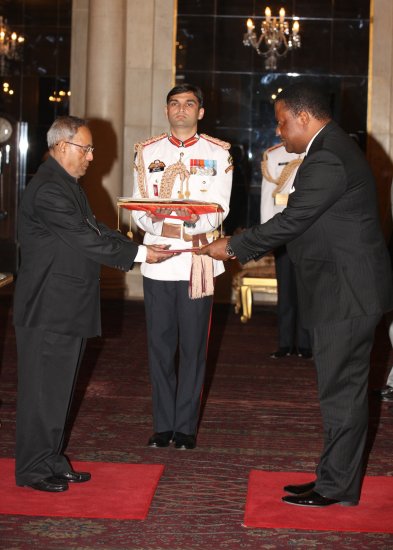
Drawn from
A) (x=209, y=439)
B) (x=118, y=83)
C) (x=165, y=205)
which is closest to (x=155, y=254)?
(x=165, y=205)

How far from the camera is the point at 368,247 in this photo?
456 centimetres

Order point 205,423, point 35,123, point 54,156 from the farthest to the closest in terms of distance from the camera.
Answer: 1. point 35,123
2. point 205,423
3. point 54,156

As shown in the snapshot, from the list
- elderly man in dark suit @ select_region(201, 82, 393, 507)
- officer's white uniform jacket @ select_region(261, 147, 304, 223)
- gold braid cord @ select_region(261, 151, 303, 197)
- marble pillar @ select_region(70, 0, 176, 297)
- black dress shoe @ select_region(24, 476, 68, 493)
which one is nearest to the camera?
elderly man in dark suit @ select_region(201, 82, 393, 507)

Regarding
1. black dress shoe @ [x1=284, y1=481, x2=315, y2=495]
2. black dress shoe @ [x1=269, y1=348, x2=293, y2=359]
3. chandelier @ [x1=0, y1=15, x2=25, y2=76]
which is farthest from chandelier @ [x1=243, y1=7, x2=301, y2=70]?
black dress shoe @ [x1=284, y1=481, x2=315, y2=495]

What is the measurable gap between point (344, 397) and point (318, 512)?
537mm

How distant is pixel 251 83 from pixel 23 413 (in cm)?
958

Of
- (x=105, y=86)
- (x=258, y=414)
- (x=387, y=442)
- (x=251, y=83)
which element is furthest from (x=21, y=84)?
(x=387, y=442)

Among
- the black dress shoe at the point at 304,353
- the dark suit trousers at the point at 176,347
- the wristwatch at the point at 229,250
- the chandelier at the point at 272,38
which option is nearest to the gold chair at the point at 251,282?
the black dress shoe at the point at 304,353

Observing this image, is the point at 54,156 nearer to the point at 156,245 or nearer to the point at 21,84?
the point at 156,245

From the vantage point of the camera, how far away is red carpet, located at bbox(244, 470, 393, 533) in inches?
174

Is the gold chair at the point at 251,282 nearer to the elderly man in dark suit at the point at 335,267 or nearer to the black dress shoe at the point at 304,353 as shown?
the black dress shoe at the point at 304,353

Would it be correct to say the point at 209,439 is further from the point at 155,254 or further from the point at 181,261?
the point at 155,254

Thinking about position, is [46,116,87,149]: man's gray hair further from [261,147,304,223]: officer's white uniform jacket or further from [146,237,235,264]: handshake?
[261,147,304,223]: officer's white uniform jacket

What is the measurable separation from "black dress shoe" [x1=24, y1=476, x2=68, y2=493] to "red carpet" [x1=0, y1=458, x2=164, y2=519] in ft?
0.08
